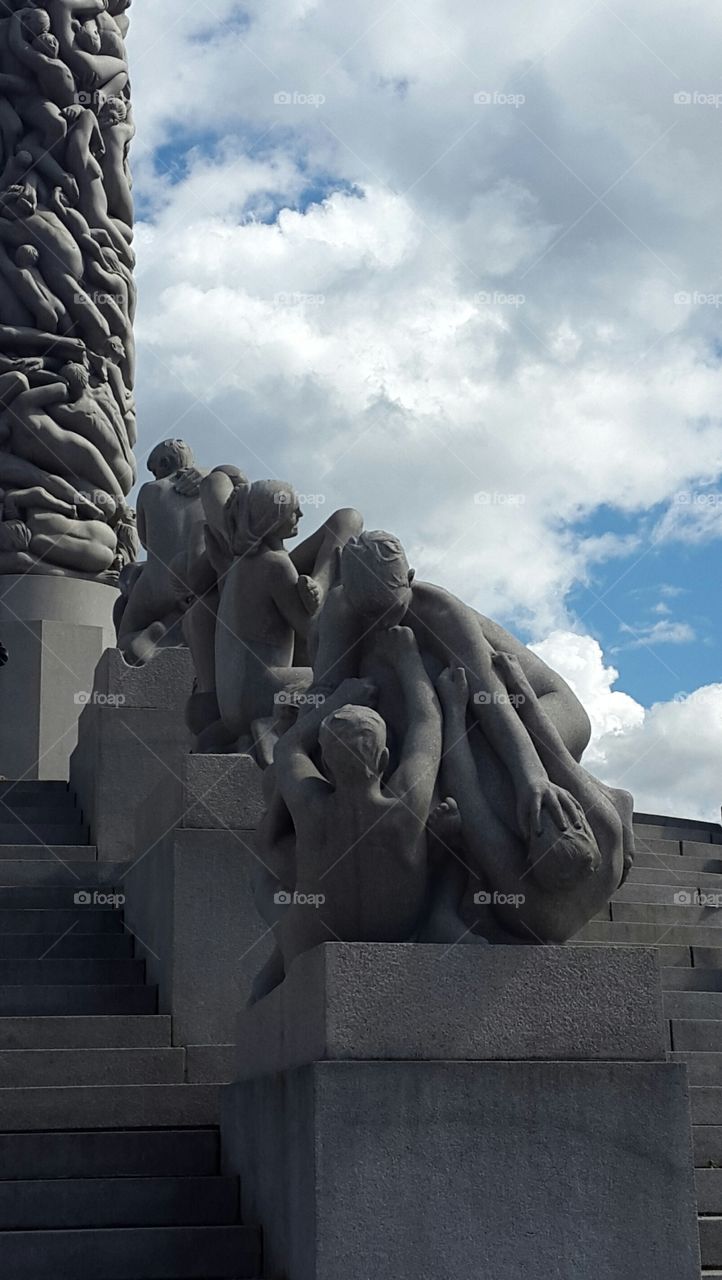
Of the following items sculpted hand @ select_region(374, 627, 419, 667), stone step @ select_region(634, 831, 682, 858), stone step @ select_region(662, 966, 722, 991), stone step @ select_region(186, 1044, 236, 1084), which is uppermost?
sculpted hand @ select_region(374, 627, 419, 667)

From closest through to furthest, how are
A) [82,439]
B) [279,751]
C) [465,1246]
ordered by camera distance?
1. [465,1246]
2. [279,751]
3. [82,439]

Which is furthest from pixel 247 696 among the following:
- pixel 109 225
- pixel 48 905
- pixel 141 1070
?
pixel 109 225

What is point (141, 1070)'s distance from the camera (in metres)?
8.18

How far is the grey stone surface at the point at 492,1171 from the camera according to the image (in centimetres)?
528

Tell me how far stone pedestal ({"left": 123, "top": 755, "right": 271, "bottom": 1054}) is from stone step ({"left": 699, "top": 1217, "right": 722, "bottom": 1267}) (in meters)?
2.86

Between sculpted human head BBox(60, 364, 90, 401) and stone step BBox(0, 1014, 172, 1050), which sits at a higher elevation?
sculpted human head BBox(60, 364, 90, 401)

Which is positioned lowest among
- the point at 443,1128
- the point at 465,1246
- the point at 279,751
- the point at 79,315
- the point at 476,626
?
the point at 465,1246

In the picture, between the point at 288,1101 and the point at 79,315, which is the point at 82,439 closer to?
the point at 79,315

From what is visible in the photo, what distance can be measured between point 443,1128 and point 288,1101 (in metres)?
0.63

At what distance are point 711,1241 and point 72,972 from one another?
4.45m

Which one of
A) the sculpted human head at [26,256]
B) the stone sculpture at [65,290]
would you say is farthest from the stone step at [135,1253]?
the sculpted human head at [26,256]

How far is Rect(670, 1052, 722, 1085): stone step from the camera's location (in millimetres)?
7738

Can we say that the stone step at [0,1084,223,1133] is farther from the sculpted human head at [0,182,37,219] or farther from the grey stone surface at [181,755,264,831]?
the sculpted human head at [0,182,37,219]

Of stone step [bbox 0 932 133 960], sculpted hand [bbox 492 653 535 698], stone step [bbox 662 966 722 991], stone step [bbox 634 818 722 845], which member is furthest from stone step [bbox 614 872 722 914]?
sculpted hand [bbox 492 653 535 698]
